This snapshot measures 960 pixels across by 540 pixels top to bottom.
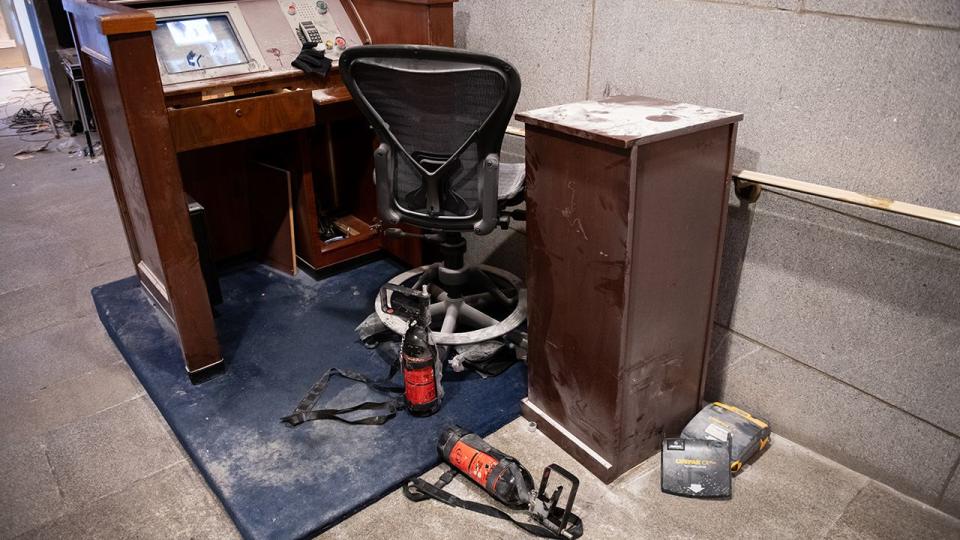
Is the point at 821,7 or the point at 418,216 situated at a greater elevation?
the point at 821,7

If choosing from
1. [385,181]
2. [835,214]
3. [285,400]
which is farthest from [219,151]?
[835,214]

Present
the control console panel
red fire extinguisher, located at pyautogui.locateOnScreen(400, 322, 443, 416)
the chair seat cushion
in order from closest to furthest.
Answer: red fire extinguisher, located at pyautogui.locateOnScreen(400, 322, 443, 416) → the chair seat cushion → the control console panel

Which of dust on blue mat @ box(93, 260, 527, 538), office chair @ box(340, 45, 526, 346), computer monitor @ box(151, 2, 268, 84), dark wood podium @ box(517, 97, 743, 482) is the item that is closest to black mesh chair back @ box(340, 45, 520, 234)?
office chair @ box(340, 45, 526, 346)

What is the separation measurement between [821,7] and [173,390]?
226 cm

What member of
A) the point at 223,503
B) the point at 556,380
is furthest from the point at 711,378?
the point at 223,503

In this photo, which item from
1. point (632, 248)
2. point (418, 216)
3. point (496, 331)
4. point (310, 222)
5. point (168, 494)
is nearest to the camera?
point (632, 248)

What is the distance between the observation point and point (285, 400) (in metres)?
2.31

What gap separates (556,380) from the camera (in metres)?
2.09

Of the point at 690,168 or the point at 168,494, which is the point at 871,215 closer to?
the point at 690,168

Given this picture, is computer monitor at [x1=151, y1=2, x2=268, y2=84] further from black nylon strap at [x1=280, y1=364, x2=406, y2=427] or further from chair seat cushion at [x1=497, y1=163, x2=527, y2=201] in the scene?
black nylon strap at [x1=280, y1=364, x2=406, y2=427]

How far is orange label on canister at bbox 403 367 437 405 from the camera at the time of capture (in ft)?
7.02

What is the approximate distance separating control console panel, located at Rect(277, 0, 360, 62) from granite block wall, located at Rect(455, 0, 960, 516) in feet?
3.54

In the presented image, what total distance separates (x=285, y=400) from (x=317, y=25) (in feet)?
5.04

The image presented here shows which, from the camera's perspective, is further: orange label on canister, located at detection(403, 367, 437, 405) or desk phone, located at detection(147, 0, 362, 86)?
desk phone, located at detection(147, 0, 362, 86)
